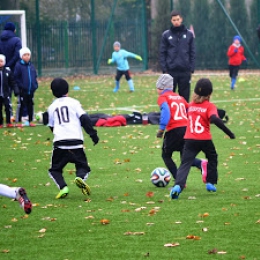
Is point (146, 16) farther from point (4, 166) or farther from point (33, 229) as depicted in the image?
point (33, 229)

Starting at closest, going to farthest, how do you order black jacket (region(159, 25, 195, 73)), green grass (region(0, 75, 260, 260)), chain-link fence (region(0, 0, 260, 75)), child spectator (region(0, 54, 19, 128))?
green grass (region(0, 75, 260, 260)), black jacket (region(159, 25, 195, 73)), child spectator (region(0, 54, 19, 128)), chain-link fence (region(0, 0, 260, 75))

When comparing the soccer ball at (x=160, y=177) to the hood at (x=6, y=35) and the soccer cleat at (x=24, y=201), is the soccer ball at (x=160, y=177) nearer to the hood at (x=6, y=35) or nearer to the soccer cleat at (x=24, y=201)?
the soccer cleat at (x=24, y=201)

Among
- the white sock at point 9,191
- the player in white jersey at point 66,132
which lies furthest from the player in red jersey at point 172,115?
the white sock at point 9,191

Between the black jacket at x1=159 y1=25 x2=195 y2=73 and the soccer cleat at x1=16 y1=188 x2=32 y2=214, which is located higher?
the black jacket at x1=159 y1=25 x2=195 y2=73

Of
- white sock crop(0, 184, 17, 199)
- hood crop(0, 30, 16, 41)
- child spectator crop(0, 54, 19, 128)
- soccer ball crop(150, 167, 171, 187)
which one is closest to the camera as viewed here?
white sock crop(0, 184, 17, 199)

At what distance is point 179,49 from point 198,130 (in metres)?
7.62

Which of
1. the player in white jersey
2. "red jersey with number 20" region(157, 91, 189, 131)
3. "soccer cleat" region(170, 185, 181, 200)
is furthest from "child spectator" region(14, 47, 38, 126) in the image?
Answer: "soccer cleat" region(170, 185, 181, 200)

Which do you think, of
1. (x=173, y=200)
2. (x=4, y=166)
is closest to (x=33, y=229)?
(x=173, y=200)

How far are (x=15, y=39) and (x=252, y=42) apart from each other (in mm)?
19451

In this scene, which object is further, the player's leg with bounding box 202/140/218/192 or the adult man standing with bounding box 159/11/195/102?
the adult man standing with bounding box 159/11/195/102

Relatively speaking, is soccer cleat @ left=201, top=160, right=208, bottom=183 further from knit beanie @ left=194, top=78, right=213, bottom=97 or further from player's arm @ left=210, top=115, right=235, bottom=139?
knit beanie @ left=194, top=78, right=213, bottom=97

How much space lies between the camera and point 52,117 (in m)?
10.1

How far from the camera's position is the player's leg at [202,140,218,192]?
32.4 feet

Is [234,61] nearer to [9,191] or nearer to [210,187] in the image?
[210,187]
